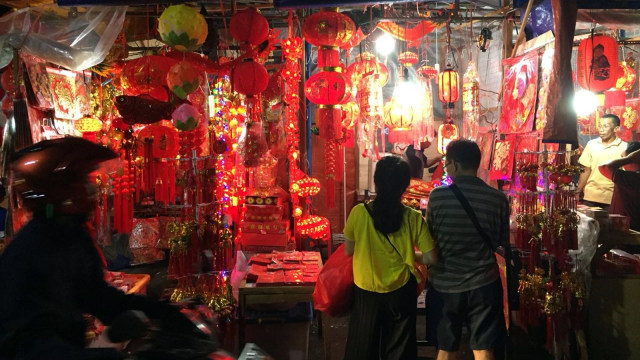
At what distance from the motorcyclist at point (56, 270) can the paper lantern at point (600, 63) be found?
5.51 metres

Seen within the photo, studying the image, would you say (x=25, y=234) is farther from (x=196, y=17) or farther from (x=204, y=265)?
(x=204, y=265)

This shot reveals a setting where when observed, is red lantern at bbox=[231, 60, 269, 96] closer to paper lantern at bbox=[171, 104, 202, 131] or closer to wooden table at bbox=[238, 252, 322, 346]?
paper lantern at bbox=[171, 104, 202, 131]

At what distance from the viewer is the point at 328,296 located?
4062 millimetres

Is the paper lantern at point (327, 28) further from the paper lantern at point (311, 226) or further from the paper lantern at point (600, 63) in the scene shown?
the paper lantern at point (600, 63)

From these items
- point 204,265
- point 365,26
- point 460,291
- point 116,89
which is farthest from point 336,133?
point 365,26

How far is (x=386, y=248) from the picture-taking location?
3762 mm

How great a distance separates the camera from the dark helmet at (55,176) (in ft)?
7.04

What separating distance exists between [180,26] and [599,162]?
6.53m

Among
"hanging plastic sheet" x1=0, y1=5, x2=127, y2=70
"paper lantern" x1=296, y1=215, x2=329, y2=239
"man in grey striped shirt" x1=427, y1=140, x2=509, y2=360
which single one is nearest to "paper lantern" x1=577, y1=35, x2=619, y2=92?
"man in grey striped shirt" x1=427, y1=140, x2=509, y2=360

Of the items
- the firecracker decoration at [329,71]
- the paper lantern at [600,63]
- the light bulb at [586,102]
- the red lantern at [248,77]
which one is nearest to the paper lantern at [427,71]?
the light bulb at [586,102]

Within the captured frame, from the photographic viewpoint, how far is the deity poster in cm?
555

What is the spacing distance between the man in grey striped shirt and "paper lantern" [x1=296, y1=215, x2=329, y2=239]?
2756 millimetres

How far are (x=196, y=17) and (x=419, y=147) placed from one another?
5109mm

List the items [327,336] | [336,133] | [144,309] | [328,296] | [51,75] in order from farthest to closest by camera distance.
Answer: [336,133]
[51,75]
[327,336]
[328,296]
[144,309]
